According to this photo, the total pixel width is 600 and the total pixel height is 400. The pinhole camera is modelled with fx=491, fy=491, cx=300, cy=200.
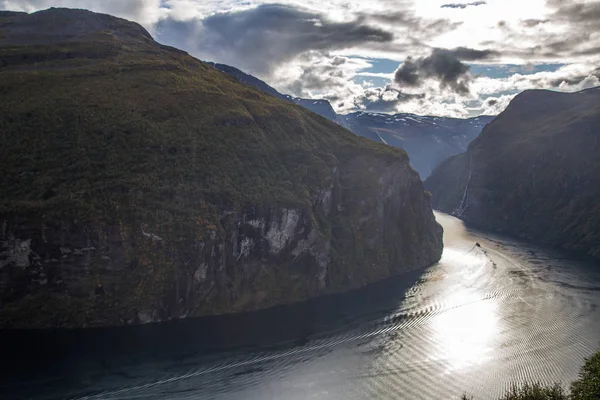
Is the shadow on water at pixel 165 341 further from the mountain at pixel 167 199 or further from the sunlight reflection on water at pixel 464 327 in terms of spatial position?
the sunlight reflection on water at pixel 464 327

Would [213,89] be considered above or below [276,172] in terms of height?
above

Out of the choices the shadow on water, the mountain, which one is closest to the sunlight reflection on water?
the shadow on water

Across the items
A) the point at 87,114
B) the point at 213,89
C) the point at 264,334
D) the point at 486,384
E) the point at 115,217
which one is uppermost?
the point at 213,89

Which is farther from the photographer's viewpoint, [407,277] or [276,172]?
[407,277]

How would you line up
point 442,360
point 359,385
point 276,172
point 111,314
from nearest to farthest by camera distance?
point 359,385
point 442,360
point 111,314
point 276,172

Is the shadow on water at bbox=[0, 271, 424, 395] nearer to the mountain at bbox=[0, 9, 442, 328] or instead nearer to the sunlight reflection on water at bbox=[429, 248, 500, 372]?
the mountain at bbox=[0, 9, 442, 328]

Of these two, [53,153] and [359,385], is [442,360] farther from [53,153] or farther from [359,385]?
[53,153]

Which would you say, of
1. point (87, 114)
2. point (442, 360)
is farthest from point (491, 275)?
point (87, 114)

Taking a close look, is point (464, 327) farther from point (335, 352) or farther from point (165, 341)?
point (165, 341)
